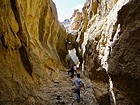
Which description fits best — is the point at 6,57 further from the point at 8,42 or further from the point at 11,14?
the point at 11,14

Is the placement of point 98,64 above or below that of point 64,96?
above

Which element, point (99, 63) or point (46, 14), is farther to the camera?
point (46, 14)

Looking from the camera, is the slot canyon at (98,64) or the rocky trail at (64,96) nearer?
the slot canyon at (98,64)

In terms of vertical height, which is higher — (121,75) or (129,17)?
(129,17)

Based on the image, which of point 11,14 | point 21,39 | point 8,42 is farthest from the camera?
point 21,39

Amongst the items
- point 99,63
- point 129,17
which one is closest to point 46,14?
point 99,63

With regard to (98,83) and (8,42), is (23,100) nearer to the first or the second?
(8,42)

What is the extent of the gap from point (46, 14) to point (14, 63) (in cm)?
1494

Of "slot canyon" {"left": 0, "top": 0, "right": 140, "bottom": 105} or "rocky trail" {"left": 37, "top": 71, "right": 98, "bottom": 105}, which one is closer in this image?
"slot canyon" {"left": 0, "top": 0, "right": 140, "bottom": 105}

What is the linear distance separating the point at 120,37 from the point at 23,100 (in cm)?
475

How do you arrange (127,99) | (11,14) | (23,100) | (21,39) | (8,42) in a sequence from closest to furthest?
(127,99)
(23,100)
(8,42)
(11,14)
(21,39)

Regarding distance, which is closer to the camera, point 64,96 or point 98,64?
point 98,64

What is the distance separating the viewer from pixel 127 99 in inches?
293

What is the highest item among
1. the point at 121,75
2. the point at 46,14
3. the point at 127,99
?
the point at 46,14
